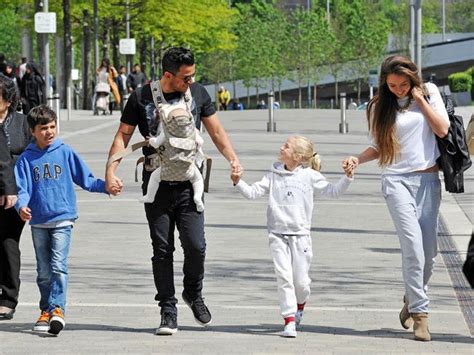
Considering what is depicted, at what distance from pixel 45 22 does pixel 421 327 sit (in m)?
30.5

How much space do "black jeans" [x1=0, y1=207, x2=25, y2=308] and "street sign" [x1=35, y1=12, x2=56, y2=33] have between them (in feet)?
93.9

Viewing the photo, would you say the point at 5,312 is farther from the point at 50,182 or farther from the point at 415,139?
the point at 415,139

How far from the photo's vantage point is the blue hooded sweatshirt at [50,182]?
915 centimetres

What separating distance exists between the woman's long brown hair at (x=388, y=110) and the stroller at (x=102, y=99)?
4437 cm

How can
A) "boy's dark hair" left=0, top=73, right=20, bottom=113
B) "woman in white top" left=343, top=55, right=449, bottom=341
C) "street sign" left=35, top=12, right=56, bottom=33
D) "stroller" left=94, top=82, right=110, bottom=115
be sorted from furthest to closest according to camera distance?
1. "stroller" left=94, top=82, right=110, bottom=115
2. "street sign" left=35, top=12, right=56, bottom=33
3. "boy's dark hair" left=0, top=73, right=20, bottom=113
4. "woman in white top" left=343, top=55, right=449, bottom=341

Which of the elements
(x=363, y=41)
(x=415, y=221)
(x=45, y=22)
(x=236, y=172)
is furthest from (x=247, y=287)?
(x=363, y=41)

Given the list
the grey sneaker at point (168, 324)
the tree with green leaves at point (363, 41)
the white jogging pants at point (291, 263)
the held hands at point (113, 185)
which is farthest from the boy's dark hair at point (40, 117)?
the tree with green leaves at point (363, 41)

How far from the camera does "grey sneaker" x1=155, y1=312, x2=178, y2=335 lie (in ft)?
29.5

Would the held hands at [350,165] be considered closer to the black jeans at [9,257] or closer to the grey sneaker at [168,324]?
the grey sneaker at [168,324]

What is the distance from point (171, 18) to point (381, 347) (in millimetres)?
59602

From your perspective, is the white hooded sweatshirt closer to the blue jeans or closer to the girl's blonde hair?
the girl's blonde hair

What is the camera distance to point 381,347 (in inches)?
337

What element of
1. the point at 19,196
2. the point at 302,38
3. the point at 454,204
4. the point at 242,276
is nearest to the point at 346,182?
the point at 19,196

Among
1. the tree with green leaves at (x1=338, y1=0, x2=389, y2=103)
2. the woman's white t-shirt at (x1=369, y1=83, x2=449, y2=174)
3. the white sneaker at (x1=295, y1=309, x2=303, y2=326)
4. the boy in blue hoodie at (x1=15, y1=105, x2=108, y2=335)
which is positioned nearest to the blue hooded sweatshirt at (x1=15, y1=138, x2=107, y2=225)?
the boy in blue hoodie at (x1=15, y1=105, x2=108, y2=335)
